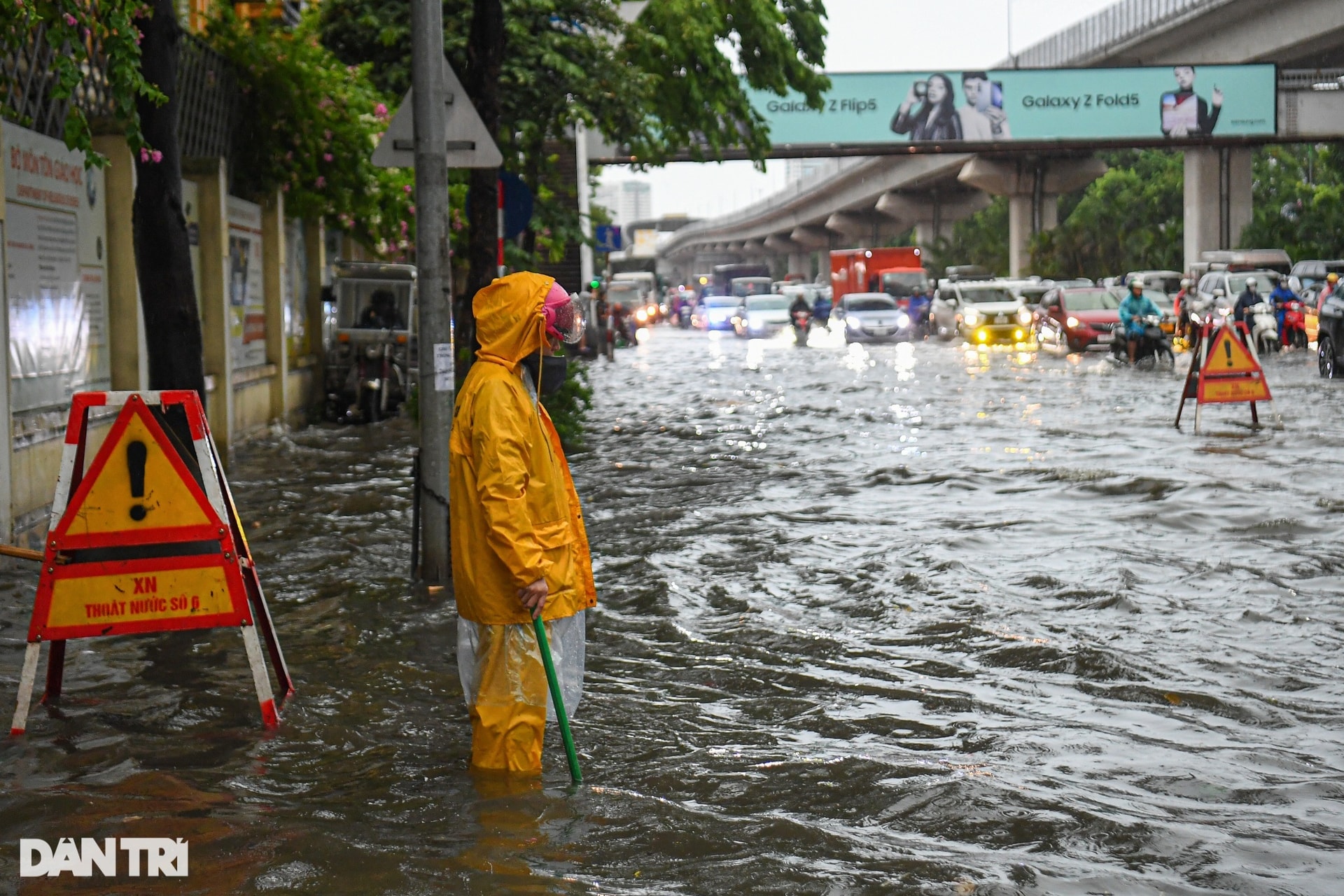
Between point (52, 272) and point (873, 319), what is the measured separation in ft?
117

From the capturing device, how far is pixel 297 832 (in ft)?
15.8

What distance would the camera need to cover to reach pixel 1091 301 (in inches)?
1375

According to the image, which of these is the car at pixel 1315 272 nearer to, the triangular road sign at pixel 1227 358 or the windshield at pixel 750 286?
the triangular road sign at pixel 1227 358

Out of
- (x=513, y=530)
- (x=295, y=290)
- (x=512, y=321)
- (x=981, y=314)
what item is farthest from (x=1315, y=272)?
(x=513, y=530)

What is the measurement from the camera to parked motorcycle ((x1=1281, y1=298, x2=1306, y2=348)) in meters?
32.0

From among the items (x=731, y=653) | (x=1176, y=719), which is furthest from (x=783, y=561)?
(x=1176, y=719)

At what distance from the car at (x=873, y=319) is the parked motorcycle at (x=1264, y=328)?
588 inches

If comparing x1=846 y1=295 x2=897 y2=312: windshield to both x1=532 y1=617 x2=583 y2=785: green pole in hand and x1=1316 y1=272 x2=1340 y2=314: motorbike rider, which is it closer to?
x1=1316 y1=272 x2=1340 y2=314: motorbike rider

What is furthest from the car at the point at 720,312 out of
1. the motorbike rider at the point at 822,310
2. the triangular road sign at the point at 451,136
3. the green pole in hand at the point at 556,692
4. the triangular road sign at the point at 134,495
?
the green pole in hand at the point at 556,692

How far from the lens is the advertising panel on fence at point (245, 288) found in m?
17.3

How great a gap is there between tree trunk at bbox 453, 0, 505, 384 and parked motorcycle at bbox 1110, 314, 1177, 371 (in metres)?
18.8

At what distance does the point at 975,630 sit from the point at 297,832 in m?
3.91

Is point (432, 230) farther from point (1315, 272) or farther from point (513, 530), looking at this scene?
point (1315, 272)

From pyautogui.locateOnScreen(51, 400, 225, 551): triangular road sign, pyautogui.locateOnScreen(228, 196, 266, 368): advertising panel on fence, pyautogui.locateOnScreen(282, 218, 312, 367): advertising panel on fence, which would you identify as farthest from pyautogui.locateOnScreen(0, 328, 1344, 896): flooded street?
pyautogui.locateOnScreen(282, 218, 312, 367): advertising panel on fence
